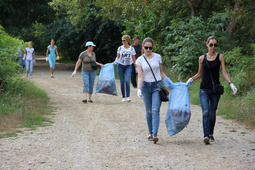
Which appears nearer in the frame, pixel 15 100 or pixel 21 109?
pixel 21 109

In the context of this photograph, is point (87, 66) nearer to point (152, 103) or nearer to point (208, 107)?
point (152, 103)

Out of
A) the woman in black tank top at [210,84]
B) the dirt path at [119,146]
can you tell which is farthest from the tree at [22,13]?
the woman in black tank top at [210,84]

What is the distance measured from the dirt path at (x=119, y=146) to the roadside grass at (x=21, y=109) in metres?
0.41

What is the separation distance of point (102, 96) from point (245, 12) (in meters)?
6.06

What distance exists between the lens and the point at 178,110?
6.69m

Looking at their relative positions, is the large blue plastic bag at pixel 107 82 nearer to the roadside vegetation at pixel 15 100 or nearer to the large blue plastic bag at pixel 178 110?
the roadside vegetation at pixel 15 100

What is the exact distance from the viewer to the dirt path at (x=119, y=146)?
213 inches

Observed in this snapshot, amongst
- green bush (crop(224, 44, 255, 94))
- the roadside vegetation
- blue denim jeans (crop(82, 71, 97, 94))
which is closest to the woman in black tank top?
the roadside vegetation

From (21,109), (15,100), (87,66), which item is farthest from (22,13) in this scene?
(21,109)

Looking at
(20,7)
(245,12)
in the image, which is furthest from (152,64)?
(20,7)

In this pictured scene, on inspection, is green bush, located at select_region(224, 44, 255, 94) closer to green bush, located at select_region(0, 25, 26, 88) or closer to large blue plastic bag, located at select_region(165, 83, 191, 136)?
large blue plastic bag, located at select_region(165, 83, 191, 136)

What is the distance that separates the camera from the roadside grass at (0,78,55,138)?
827 cm

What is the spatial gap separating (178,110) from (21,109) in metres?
4.50

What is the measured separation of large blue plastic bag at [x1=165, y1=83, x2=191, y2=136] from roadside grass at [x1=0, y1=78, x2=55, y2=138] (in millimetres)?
2922
